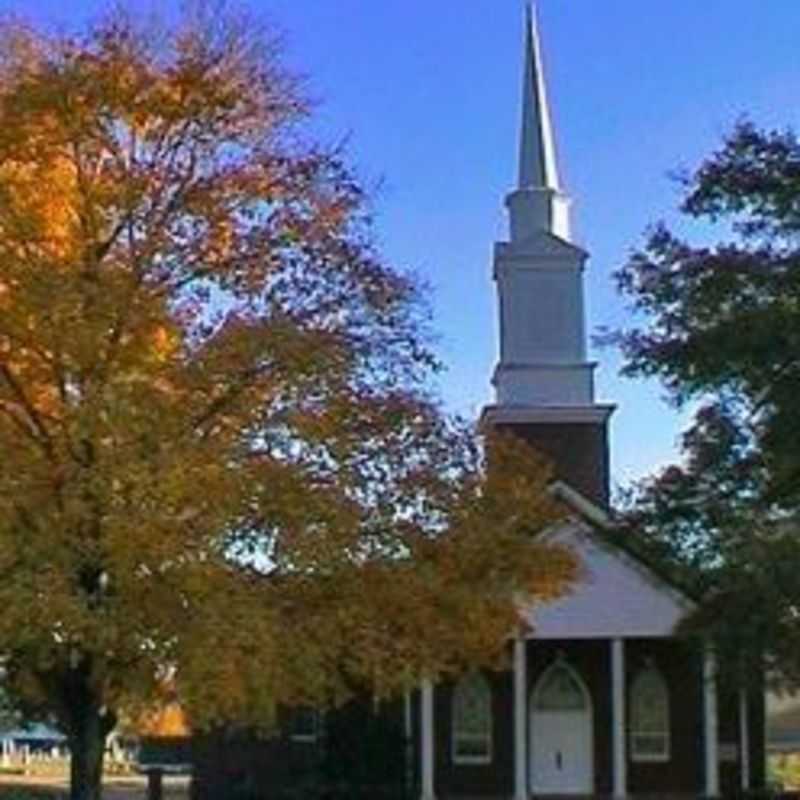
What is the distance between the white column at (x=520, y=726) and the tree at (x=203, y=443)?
17.9 metres

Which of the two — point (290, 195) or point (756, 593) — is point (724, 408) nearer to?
point (756, 593)

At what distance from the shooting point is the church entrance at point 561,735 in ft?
158

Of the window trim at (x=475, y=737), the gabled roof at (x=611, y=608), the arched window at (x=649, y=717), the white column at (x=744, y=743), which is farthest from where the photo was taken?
the white column at (x=744, y=743)

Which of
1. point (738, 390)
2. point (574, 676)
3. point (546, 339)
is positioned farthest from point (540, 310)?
point (738, 390)

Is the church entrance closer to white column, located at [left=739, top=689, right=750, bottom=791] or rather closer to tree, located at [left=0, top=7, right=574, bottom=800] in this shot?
white column, located at [left=739, top=689, right=750, bottom=791]

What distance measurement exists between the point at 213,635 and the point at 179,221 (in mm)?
5944

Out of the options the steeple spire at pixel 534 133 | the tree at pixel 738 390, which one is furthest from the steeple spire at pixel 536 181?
the tree at pixel 738 390

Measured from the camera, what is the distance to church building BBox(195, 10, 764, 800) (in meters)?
46.2

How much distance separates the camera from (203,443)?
24.6 meters

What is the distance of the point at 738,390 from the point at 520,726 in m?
20.4

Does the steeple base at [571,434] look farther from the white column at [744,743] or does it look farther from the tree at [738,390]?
the tree at [738,390]

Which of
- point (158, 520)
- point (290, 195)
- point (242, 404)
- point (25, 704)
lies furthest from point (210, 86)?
point (25, 704)

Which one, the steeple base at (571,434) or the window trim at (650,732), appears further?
the steeple base at (571,434)

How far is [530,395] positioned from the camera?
53531 mm
